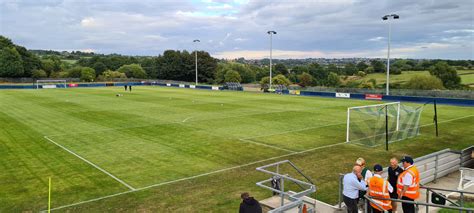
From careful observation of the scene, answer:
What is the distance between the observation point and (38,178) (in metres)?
14.1

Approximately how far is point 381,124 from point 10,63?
4738 inches

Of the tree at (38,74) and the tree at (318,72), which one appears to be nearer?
the tree at (38,74)

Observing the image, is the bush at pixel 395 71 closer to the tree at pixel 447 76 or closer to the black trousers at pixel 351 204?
the tree at pixel 447 76

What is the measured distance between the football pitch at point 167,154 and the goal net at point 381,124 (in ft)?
3.25

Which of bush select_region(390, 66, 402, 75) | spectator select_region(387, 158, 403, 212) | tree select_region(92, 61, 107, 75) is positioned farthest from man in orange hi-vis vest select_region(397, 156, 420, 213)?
tree select_region(92, 61, 107, 75)

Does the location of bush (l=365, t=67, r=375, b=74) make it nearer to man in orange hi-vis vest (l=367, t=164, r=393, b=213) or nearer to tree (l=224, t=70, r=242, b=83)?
tree (l=224, t=70, r=242, b=83)

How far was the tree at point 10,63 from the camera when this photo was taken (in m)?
110

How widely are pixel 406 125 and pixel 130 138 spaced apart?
18.0 meters

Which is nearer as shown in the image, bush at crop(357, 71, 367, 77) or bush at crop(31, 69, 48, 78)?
bush at crop(31, 69, 48, 78)

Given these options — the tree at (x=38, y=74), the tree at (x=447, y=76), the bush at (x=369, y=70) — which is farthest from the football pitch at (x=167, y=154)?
the bush at (x=369, y=70)

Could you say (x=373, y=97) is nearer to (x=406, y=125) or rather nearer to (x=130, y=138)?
(x=406, y=125)

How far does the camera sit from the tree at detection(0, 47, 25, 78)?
362 feet

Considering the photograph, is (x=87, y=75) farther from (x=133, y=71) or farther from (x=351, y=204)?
(x=351, y=204)

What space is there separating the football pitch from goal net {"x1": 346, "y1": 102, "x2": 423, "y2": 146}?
0.99m
